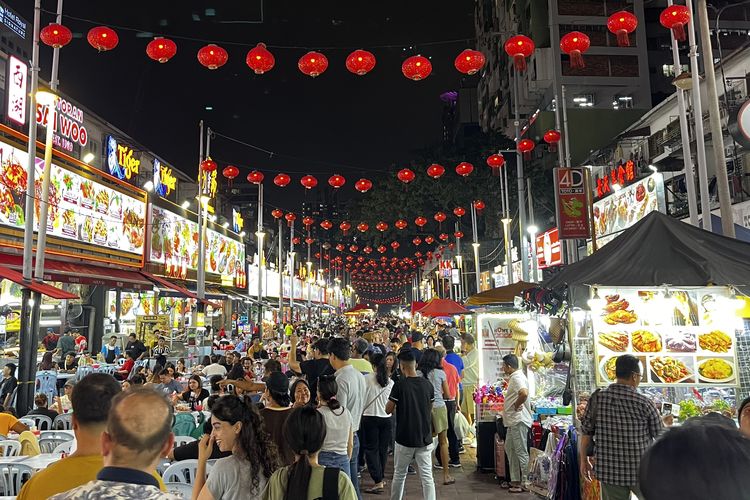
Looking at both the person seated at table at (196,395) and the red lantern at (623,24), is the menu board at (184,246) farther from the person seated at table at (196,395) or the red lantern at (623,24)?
the red lantern at (623,24)

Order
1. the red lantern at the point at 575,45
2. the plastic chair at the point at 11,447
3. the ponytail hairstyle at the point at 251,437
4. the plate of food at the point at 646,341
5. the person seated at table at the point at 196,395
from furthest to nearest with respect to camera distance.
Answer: the red lantern at the point at 575,45 < the person seated at table at the point at 196,395 < the plastic chair at the point at 11,447 < the plate of food at the point at 646,341 < the ponytail hairstyle at the point at 251,437

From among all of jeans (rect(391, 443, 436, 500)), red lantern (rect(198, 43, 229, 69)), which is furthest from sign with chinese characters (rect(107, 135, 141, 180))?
jeans (rect(391, 443, 436, 500))

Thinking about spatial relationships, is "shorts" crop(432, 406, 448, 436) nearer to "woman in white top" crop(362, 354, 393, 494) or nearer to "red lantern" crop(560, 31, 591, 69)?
"woman in white top" crop(362, 354, 393, 494)

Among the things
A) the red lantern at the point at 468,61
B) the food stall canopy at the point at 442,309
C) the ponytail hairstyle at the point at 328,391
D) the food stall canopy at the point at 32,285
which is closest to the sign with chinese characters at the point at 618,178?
the food stall canopy at the point at 442,309

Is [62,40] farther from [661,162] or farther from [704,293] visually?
[661,162]

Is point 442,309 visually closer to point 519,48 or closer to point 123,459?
point 519,48

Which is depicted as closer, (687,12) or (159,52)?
(159,52)

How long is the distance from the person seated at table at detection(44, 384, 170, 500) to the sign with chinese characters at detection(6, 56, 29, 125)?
18282 millimetres

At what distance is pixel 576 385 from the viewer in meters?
7.69

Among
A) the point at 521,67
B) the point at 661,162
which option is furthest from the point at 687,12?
the point at 661,162

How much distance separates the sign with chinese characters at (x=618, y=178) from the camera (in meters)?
22.0

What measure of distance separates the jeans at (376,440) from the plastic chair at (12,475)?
15.2 feet

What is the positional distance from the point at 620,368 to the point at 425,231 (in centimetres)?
3502

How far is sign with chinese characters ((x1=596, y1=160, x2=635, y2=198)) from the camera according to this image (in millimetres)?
22031
